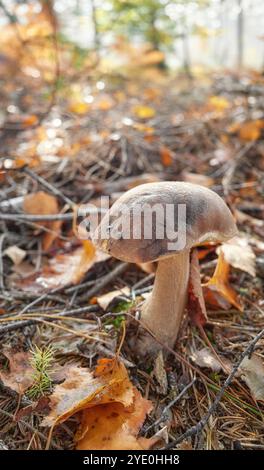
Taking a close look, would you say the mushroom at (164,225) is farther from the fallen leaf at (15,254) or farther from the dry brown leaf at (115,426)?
the fallen leaf at (15,254)

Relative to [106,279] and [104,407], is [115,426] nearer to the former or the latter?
[104,407]

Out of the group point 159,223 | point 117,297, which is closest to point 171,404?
point 117,297

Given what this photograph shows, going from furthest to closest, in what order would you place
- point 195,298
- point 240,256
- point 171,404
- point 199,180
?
point 199,180 → point 240,256 → point 195,298 → point 171,404

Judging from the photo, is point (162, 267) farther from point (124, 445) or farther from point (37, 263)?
point (37, 263)

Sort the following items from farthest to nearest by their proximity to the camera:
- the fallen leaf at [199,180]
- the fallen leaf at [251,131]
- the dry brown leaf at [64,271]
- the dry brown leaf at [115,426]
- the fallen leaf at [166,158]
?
1. the fallen leaf at [251,131]
2. the fallen leaf at [166,158]
3. the fallen leaf at [199,180]
4. the dry brown leaf at [64,271]
5. the dry brown leaf at [115,426]

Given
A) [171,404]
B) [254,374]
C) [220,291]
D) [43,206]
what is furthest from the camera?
[43,206]

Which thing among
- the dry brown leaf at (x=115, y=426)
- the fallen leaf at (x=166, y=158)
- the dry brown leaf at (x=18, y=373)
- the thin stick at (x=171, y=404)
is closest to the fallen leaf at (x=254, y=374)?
the thin stick at (x=171, y=404)

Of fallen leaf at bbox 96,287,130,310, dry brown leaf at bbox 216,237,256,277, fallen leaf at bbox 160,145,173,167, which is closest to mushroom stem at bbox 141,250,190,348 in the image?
fallen leaf at bbox 96,287,130,310

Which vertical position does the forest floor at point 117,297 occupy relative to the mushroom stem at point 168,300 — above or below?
below
